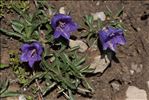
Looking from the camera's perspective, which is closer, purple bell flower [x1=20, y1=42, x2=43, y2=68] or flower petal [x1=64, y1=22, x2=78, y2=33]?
purple bell flower [x1=20, y1=42, x2=43, y2=68]

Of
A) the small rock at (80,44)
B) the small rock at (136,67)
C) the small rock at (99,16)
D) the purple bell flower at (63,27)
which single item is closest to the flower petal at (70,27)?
the purple bell flower at (63,27)


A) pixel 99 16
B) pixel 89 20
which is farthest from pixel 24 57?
pixel 99 16

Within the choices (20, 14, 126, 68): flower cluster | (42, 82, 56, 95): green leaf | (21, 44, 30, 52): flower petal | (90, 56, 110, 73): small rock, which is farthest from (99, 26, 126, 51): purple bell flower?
(21, 44, 30, 52): flower petal

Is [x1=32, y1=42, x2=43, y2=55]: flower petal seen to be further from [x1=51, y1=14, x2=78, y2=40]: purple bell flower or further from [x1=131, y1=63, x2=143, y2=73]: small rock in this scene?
[x1=131, y1=63, x2=143, y2=73]: small rock

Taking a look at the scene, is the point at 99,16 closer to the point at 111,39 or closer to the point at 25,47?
the point at 111,39

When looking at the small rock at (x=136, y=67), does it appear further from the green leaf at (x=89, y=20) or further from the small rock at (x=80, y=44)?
the green leaf at (x=89, y=20)
